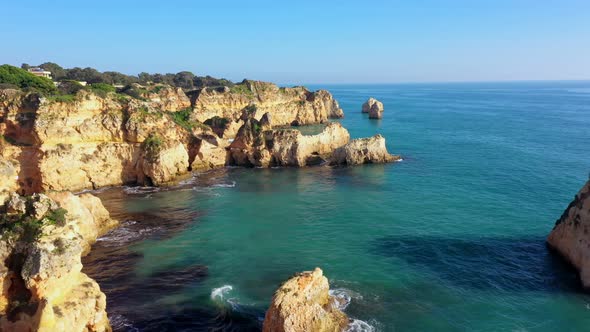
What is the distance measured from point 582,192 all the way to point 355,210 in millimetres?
19374

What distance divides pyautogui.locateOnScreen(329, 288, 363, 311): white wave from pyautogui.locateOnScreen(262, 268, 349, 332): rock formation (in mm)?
1863

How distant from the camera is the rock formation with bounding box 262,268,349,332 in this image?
2052cm

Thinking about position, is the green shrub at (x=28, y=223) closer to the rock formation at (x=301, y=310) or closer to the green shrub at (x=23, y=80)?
the rock formation at (x=301, y=310)

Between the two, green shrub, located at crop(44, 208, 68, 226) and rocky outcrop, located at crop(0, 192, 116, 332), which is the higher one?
green shrub, located at crop(44, 208, 68, 226)

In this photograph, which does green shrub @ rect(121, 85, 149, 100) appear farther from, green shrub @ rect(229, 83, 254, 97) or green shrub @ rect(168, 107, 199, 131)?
green shrub @ rect(229, 83, 254, 97)

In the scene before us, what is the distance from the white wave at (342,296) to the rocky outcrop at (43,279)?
1278 cm

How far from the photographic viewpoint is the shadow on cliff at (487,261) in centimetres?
2754

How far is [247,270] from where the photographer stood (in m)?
29.8

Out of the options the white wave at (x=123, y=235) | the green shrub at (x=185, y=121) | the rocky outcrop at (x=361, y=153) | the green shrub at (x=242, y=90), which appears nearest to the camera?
the white wave at (x=123, y=235)

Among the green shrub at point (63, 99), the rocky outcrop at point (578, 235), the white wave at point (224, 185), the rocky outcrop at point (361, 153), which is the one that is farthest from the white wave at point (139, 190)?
the rocky outcrop at point (578, 235)

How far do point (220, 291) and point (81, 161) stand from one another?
31.8 meters

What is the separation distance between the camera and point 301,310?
2081 cm

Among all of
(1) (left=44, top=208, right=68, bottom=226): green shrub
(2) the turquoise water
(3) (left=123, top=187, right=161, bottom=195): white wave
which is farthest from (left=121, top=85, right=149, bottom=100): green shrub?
(1) (left=44, top=208, right=68, bottom=226): green shrub

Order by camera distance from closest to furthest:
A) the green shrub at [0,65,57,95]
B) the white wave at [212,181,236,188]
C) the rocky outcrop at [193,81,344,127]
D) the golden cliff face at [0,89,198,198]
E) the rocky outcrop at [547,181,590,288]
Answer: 1. the rocky outcrop at [547,181,590,288]
2. the golden cliff face at [0,89,198,198]
3. the white wave at [212,181,236,188]
4. the green shrub at [0,65,57,95]
5. the rocky outcrop at [193,81,344,127]
